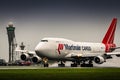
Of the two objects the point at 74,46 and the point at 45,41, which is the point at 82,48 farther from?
the point at 45,41

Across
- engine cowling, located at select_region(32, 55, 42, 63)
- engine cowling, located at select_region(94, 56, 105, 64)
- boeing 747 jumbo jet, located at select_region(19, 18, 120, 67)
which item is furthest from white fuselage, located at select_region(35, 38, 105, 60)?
engine cowling, located at select_region(94, 56, 105, 64)

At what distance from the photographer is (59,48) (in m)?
84.9

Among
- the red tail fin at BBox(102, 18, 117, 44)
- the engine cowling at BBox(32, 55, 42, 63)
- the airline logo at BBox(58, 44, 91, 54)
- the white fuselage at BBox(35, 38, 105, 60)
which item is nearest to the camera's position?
the white fuselage at BBox(35, 38, 105, 60)

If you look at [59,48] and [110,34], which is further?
[110,34]

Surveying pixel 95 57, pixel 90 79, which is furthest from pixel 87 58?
pixel 90 79

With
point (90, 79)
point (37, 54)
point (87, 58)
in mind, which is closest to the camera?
point (90, 79)

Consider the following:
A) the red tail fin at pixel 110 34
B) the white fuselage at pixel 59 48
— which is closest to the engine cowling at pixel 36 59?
the white fuselage at pixel 59 48

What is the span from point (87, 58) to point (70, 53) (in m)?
3.94

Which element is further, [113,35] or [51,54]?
[113,35]

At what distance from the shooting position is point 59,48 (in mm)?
84938

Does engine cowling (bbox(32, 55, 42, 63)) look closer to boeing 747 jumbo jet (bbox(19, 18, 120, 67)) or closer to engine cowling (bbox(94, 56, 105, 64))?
boeing 747 jumbo jet (bbox(19, 18, 120, 67))

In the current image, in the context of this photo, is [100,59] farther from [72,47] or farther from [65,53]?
[72,47]

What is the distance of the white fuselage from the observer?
8162 cm

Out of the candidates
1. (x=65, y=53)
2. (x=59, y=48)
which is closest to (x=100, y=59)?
(x=65, y=53)
